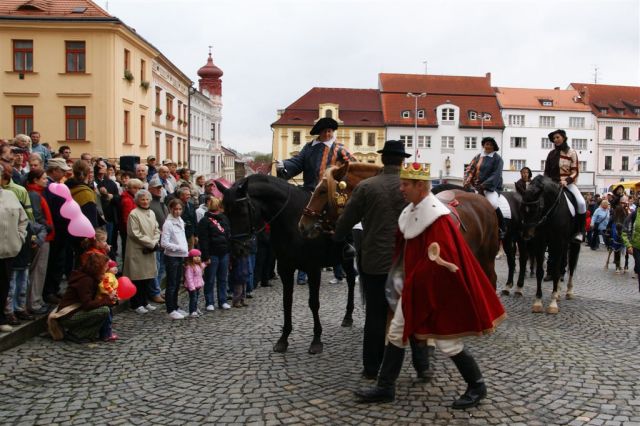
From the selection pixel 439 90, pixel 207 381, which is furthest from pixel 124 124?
pixel 439 90

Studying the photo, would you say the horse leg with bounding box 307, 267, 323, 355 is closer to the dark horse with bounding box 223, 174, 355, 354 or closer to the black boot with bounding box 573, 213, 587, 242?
the dark horse with bounding box 223, 174, 355, 354

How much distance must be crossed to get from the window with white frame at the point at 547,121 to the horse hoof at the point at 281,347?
64.6m

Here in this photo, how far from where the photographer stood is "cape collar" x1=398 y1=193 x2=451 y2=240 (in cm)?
472

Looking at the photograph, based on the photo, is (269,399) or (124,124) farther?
(124,124)

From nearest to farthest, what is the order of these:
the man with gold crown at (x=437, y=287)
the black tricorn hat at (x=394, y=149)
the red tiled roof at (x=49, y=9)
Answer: the man with gold crown at (x=437, y=287)
the black tricorn hat at (x=394, y=149)
the red tiled roof at (x=49, y=9)

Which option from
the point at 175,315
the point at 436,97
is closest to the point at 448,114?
the point at 436,97

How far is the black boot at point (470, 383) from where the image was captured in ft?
16.1

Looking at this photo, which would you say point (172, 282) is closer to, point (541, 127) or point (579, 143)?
point (541, 127)

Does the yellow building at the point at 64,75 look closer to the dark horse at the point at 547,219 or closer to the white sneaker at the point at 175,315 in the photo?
the white sneaker at the point at 175,315

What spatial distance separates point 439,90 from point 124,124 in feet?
138

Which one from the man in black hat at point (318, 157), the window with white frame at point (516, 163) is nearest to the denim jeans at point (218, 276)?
the man in black hat at point (318, 157)

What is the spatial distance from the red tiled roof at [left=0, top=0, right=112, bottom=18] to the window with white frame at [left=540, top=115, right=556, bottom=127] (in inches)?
1967

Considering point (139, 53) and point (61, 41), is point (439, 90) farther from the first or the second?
point (61, 41)

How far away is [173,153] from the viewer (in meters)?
45.8
